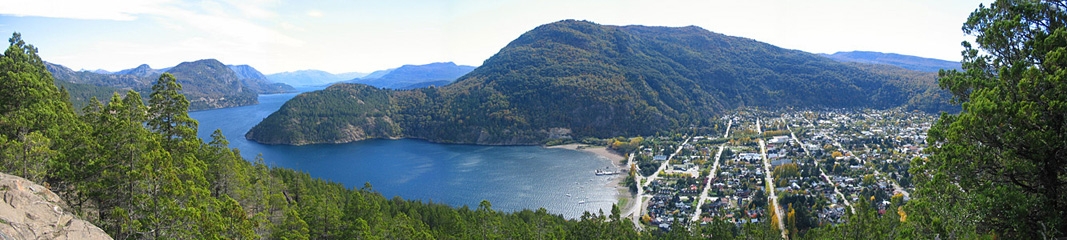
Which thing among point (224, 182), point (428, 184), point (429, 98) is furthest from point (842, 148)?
point (429, 98)

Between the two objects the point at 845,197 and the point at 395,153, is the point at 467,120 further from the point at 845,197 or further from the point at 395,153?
the point at 845,197

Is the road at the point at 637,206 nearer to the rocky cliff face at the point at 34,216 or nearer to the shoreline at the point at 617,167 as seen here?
the shoreline at the point at 617,167

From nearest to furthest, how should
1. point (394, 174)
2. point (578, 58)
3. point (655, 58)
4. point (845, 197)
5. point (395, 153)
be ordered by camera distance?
point (845, 197), point (394, 174), point (395, 153), point (578, 58), point (655, 58)

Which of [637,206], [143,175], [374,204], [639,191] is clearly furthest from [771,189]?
[143,175]

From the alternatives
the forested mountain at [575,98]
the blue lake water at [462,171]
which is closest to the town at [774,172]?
the blue lake water at [462,171]

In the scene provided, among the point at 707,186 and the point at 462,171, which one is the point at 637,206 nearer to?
the point at 707,186

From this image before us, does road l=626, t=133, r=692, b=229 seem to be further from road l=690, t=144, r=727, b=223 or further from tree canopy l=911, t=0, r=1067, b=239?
tree canopy l=911, t=0, r=1067, b=239

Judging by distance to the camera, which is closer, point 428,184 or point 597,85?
point 428,184
